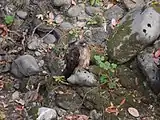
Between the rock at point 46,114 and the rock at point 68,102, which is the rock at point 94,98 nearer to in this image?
the rock at point 68,102

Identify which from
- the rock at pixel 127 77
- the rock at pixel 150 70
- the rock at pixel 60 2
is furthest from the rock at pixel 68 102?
the rock at pixel 60 2

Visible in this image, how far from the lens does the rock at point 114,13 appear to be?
5461mm

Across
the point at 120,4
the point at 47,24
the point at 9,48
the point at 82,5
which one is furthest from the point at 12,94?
the point at 120,4

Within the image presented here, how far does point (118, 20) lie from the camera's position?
5391mm

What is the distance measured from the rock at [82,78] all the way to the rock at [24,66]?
558mm

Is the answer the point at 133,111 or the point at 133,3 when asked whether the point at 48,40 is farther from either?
the point at 133,111

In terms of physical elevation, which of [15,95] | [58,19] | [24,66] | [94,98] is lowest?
[15,95]

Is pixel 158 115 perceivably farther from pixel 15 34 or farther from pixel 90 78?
pixel 15 34

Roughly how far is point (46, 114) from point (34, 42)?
1.33 m

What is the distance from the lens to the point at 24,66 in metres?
4.82

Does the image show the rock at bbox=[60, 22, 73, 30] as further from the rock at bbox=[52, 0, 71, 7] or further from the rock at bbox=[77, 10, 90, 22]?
the rock at bbox=[52, 0, 71, 7]

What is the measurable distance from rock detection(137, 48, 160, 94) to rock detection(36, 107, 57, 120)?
3.61ft

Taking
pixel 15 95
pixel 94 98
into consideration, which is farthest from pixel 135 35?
pixel 15 95

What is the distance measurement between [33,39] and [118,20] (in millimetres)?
1180
